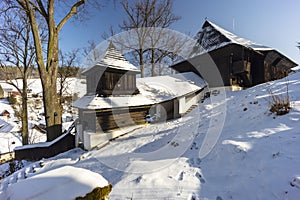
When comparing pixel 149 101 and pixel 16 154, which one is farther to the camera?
pixel 149 101

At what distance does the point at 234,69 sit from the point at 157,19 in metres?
12.1

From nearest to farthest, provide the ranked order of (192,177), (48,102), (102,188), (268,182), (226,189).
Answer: (102,188) → (268,182) → (226,189) → (192,177) → (48,102)

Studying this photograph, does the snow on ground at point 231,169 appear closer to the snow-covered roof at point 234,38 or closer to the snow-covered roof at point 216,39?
the snow-covered roof at point 216,39

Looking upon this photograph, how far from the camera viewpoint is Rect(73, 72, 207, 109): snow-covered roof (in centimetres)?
842

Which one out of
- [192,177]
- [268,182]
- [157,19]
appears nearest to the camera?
[268,182]

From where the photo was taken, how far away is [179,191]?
9.12 feet

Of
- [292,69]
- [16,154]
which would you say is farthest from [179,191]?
[292,69]

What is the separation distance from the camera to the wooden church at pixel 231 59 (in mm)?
12695

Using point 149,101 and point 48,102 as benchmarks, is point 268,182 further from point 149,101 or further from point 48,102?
point 48,102

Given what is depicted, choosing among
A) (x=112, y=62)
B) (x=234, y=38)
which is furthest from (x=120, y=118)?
(x=234, y=38)

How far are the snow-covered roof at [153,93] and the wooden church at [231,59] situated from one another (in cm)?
153

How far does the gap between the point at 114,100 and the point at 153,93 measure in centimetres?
376

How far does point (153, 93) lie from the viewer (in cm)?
1170

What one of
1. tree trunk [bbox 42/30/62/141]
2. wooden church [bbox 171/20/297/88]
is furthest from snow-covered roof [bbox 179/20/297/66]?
tree trunk [bbox 42/30/62/141]
